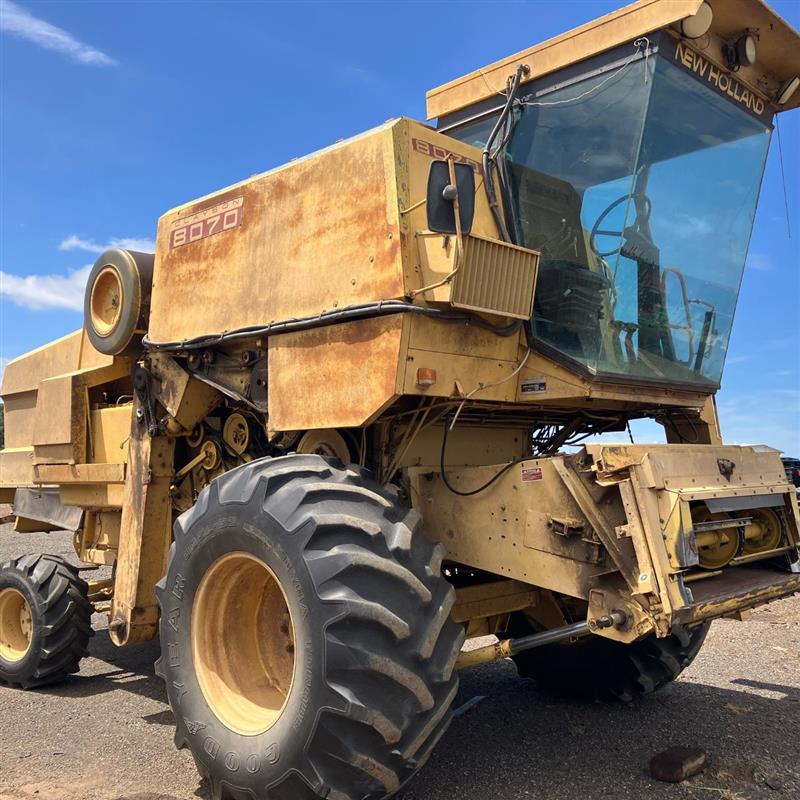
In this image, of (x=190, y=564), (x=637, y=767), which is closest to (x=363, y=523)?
(x=190, y=564)

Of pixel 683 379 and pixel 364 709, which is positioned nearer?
pixel 364 709

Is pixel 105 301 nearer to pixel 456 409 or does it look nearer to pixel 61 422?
pixel 61 422

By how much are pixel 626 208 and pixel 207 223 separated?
2412 mm

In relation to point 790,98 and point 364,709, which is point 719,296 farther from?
point 364,709

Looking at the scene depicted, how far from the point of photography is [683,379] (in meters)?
4.50

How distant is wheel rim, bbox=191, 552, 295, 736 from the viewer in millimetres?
3807

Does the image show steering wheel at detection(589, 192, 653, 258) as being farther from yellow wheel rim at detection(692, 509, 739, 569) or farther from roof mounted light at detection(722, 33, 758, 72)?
yellow wheel rim at detection(692, 509, 739, 569)

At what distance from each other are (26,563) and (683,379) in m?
4.81

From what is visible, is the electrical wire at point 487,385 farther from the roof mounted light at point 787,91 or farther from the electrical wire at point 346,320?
the roof mounted light at point 787,91

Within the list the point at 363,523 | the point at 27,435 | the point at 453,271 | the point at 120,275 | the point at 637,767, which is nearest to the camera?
the point at 363,523

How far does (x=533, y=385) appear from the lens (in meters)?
4.11

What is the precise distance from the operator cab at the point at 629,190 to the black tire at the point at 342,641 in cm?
135

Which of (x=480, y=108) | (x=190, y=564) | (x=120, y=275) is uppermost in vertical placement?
(x=480, y=108)

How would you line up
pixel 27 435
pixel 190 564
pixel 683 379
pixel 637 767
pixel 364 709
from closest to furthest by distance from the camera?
pixel 364 709 → pixel 190 564 → pixel 637 767 → pixel 683 379 → pixel 27 435
